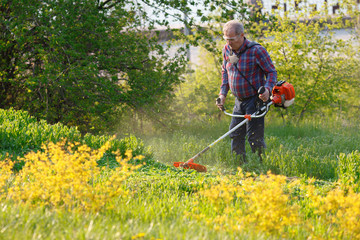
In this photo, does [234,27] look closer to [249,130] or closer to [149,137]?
[249,130]

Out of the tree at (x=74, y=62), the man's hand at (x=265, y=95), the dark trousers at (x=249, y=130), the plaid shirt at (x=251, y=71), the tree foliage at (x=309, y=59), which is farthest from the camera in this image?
the tree foliage at (x=309, y=59)

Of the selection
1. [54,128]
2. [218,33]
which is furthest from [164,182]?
[218,33]

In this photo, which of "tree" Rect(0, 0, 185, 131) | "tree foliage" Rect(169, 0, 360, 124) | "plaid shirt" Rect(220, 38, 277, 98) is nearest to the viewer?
"plaid shirt" Rect(220, 38, 277, 98)

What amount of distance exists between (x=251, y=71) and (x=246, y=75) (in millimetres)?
83

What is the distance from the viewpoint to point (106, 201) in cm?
300

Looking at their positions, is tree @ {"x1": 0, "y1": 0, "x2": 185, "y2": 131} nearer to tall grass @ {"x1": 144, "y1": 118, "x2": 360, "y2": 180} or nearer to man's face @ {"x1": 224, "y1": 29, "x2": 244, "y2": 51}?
tall grass @ {"x1": 144, "y1": 118, "x2": 360, "y2": 180}

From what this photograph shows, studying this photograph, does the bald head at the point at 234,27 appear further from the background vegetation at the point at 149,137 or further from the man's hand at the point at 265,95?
the background vegetation at the point at 149,137

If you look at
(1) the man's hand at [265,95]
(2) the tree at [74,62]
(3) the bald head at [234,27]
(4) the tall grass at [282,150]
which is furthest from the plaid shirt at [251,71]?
(2) the tree at [74,62]

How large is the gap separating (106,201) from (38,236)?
0.80 meters

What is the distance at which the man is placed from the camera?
5.48 meters

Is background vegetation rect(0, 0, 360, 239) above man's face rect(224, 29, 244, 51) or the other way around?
the other way around

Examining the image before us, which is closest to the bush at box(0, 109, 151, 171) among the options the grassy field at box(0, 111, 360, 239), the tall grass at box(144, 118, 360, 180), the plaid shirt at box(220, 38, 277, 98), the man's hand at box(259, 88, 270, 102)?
the grassy field at box(0, 111, 360, 239)

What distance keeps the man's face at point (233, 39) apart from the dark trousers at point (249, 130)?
0.76 meters

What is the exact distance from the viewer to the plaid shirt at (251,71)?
18.3ft
